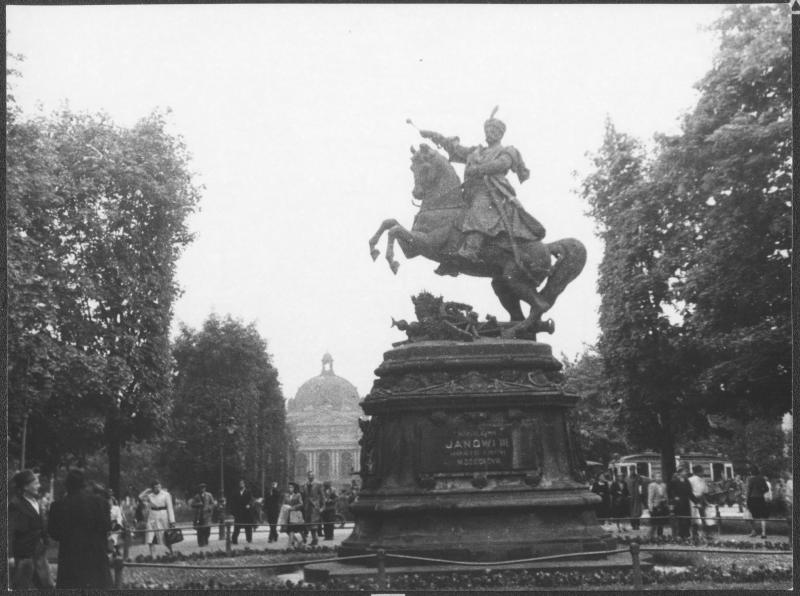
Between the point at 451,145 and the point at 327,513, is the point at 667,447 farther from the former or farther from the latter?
the point at 451,145

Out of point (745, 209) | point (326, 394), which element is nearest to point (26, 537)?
point (745, 209)

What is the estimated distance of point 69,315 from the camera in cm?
3528

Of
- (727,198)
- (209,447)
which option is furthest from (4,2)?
(209,447)

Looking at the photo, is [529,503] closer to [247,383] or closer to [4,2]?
[4,2]

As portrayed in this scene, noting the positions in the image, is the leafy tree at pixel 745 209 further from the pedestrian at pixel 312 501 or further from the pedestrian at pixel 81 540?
the pedestrian at pixel 81 540

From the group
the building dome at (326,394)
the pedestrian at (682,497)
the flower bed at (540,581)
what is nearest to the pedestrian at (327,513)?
the pedestrian at (682,497)

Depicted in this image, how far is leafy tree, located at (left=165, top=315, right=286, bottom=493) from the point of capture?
206ft

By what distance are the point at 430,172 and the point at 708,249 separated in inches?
547

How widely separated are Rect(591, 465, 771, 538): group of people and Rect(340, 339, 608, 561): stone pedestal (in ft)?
15.1

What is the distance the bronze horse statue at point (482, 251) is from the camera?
60.6ft

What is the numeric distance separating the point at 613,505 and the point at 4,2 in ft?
74.2

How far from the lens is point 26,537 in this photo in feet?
46.4

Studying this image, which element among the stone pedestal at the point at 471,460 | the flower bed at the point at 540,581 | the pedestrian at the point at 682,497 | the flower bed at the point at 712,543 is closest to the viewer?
the flower bed at the point at 540,581

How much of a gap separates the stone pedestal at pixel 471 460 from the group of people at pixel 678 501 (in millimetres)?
4611
